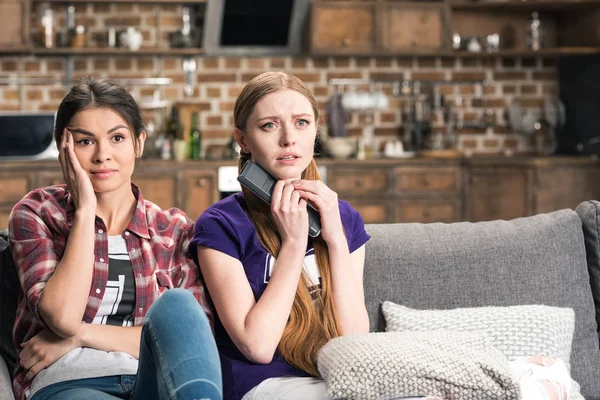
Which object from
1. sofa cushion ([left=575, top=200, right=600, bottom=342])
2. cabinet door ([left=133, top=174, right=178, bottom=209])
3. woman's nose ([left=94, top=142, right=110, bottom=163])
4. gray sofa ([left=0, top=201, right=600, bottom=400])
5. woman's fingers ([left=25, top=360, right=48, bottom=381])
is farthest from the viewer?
cabinet door ([left=133, top=174, right=178, bottom=209])

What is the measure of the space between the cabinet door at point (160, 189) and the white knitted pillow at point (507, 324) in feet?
10.4

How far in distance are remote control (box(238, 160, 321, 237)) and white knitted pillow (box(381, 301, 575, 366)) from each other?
30 cm

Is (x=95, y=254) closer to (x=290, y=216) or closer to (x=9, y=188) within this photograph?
(x=290, y=216)

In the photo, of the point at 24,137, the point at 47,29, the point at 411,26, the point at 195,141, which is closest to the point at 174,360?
the point at 24,137

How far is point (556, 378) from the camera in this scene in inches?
68.8

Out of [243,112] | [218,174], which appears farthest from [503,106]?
[243,112]

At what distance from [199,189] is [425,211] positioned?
1.38 m

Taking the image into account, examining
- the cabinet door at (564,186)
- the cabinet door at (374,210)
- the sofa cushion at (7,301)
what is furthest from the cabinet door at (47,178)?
the sofa cushion at (7,301)

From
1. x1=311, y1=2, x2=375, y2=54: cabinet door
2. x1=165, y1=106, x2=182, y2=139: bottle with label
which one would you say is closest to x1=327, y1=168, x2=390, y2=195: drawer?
x1=311, y1=2, x2=375, y2=54: cabinet door

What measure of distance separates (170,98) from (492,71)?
2.16 m

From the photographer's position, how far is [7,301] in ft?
6.01

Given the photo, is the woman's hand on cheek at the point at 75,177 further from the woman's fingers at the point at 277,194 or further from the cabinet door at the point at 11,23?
the cabinet door at the point at 11,23

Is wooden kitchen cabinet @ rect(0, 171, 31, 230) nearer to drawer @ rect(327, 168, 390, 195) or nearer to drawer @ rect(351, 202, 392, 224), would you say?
drawer @ rect(327, 168, 390, 195)

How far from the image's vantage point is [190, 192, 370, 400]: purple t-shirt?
1701 millimetres
